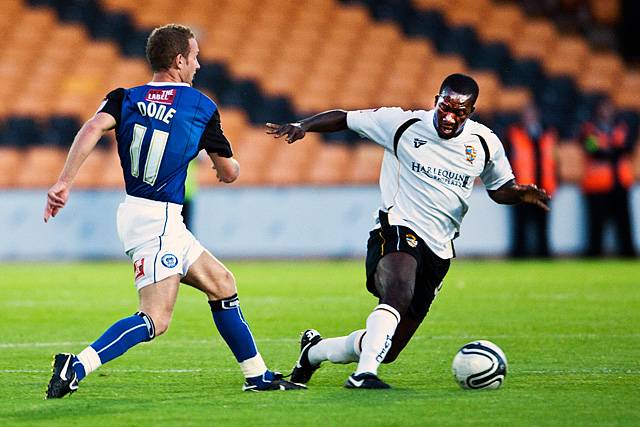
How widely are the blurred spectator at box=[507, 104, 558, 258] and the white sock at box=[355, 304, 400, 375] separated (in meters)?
11.7

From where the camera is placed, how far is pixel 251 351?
680cm

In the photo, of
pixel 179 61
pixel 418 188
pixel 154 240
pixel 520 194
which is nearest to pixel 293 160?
pixel 520 194

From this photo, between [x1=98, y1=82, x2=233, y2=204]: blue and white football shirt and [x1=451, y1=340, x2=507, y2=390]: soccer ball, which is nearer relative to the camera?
[x1=98, y1=82, x2=233, y2=204]: blue and white football shirt

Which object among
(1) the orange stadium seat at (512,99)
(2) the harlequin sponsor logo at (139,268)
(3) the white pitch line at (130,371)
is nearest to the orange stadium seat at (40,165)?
(1) the orange stadium seat at (512,99)

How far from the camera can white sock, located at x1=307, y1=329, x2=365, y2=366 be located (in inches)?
270

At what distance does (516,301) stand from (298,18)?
1283 cm

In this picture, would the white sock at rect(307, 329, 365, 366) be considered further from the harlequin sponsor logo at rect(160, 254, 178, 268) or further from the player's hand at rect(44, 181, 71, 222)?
the player's hand at rect(44, 181, 71, 222)

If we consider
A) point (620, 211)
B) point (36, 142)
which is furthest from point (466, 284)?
point (36, 142)

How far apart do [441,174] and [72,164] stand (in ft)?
6.53

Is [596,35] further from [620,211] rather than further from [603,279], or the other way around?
[603,279]

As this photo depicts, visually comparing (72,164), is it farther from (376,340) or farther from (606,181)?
(606,181)

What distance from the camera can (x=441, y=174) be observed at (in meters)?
7.18

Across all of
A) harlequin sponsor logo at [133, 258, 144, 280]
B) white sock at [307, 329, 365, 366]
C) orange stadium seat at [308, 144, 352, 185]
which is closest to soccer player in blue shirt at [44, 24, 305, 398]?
harlequin sponsor logo at [133, 258, 144, 280]

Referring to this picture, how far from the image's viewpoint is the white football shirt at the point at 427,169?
7.17 meters
